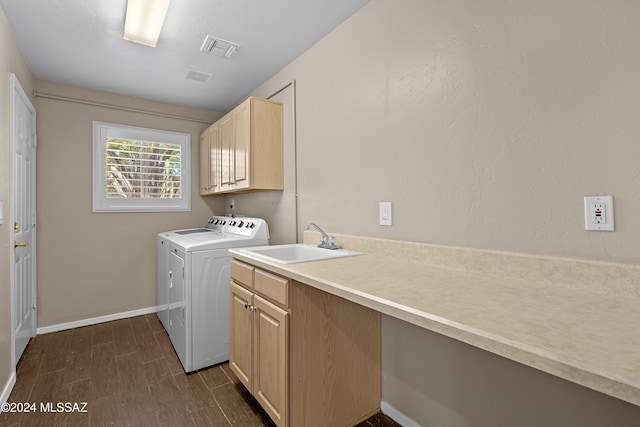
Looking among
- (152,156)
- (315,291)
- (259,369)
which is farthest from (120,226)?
(315,291)

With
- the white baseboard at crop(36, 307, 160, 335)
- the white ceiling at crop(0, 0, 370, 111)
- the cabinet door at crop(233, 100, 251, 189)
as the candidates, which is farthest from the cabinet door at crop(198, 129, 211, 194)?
the white baseboard at crop(36, 307, 160, 335)

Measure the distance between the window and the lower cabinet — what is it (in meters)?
2.21

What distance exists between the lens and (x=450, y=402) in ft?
4.65

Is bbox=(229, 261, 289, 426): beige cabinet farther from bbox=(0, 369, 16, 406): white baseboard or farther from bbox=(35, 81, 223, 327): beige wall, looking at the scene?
bbox=(35, 81, 223, 327): beige wall

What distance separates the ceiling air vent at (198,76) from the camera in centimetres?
274

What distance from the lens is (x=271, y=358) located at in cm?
157

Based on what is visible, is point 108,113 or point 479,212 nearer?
point 479,212

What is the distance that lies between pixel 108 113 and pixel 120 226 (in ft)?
3.83

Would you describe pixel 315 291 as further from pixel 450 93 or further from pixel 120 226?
pixel 120 226

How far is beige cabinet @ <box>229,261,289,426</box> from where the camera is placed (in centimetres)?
148

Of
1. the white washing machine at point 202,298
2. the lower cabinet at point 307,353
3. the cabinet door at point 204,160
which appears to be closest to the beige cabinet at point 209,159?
the cabinet door at point 204,160

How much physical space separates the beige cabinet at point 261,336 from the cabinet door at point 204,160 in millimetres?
1823

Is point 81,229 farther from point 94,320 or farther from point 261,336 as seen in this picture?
point 261,336

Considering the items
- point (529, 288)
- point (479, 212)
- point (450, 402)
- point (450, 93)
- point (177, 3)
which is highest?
point (177, 3)
